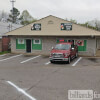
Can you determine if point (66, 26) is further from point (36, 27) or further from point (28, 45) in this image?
point (28, 45)

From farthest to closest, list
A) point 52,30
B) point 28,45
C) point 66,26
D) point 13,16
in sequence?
1. point 13,16
2. point 28,45
3. point 52,30
4. point 66,26

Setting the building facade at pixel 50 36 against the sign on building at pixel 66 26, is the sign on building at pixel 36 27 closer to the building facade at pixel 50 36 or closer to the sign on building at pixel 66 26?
the building facade at pixel 50 36

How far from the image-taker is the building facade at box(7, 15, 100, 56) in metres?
19.1

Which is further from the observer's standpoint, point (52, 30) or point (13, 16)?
point (13, 16)

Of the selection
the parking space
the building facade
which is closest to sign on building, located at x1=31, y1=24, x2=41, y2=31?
the building facade

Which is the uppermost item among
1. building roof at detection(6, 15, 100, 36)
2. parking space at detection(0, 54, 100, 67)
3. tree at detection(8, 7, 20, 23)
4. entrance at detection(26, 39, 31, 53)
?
tree at detection(8, 7, 20, 23)

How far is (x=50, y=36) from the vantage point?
20438 millimetres

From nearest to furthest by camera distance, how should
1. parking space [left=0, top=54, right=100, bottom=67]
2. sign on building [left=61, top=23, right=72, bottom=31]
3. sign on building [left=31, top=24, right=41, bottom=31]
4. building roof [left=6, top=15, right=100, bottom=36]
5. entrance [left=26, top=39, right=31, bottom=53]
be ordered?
parking space [left=0, top=54, right=100, bottom=67]
building roof [left=6, top=15, right=100, bottom=36]
sign on building [left=61, top=23, right=72, bottom=31]
sign on building [left=31, top=24, right=41, bottom=31]
entrance [left=26, top=39, right=31, bottom=53]

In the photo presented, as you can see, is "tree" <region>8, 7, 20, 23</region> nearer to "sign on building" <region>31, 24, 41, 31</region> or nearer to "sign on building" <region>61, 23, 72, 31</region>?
"sign on building" <region>31, 24, 41, 31</region>

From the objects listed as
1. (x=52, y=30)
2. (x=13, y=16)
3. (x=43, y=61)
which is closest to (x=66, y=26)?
(x=52, y=30)

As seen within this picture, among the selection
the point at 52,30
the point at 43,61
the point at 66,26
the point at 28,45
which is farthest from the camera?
the point at 28,45

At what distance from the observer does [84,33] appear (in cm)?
1869

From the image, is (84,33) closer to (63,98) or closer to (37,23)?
(37,23)

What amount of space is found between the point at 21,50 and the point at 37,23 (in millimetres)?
4668
